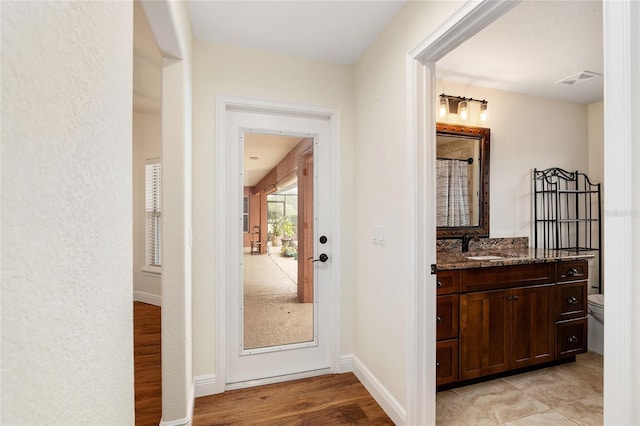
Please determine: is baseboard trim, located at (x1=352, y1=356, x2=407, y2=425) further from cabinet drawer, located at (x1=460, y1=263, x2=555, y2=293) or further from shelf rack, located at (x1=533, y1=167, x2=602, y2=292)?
shelf rack, located at (x1=533, y1=167, x2=602, y2=292)

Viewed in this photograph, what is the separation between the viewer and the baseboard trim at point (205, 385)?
221 cm

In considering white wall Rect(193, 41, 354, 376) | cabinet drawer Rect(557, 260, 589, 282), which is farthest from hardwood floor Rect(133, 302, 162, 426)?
cabinet drawer Rect(557, 260, 589, 282)

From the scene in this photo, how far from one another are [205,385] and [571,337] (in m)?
3.00

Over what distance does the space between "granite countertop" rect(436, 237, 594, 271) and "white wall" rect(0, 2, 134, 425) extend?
Result: 79.6 inches

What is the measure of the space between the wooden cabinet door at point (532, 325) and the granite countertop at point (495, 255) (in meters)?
0.24

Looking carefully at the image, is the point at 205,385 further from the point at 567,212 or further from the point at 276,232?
the point at 567,212

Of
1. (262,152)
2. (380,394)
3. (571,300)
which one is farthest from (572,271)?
(262,152)

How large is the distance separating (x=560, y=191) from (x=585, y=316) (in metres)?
1.31

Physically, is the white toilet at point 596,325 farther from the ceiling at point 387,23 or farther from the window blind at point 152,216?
the window blind at point 152,216

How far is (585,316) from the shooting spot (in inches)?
110

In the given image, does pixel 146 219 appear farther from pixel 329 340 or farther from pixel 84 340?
pixel 84 340

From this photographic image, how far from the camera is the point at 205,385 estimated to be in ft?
7.32

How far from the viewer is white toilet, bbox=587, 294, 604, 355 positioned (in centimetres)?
294

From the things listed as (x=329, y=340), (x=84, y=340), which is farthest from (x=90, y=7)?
(x=329, y=340)
